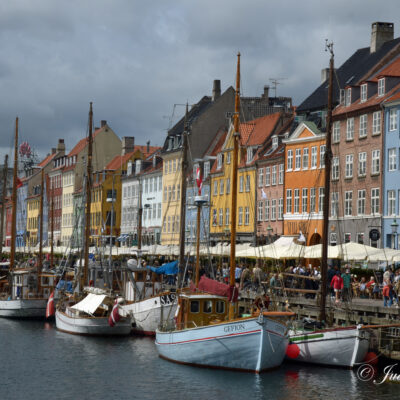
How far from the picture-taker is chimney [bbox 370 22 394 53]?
75.4 m

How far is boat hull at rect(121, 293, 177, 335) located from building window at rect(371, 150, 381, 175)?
2598cm

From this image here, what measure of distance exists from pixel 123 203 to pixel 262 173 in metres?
40.8

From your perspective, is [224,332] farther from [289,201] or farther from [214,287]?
[289,201]

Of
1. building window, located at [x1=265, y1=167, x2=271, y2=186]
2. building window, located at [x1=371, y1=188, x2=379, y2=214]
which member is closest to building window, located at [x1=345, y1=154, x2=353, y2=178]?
building window, located at [x1=371, y1=188, x2=379, y2=214]

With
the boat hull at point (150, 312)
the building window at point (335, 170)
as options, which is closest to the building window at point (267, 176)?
the building window at point (335, 170)

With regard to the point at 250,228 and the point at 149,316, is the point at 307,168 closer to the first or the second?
the point at 250,228

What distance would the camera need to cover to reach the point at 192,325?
1443 inches

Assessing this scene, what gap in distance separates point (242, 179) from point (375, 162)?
837 inches

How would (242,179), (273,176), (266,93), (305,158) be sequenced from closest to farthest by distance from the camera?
1. (305,158)
2. (273,176)
3. (242,179)
4. (266,93)

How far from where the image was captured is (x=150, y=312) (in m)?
45.8

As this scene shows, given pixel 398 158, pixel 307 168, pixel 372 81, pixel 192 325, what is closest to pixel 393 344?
pixel 192 325

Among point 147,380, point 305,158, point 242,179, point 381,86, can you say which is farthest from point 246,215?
point 147,380

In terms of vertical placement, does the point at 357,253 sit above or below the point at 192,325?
above
